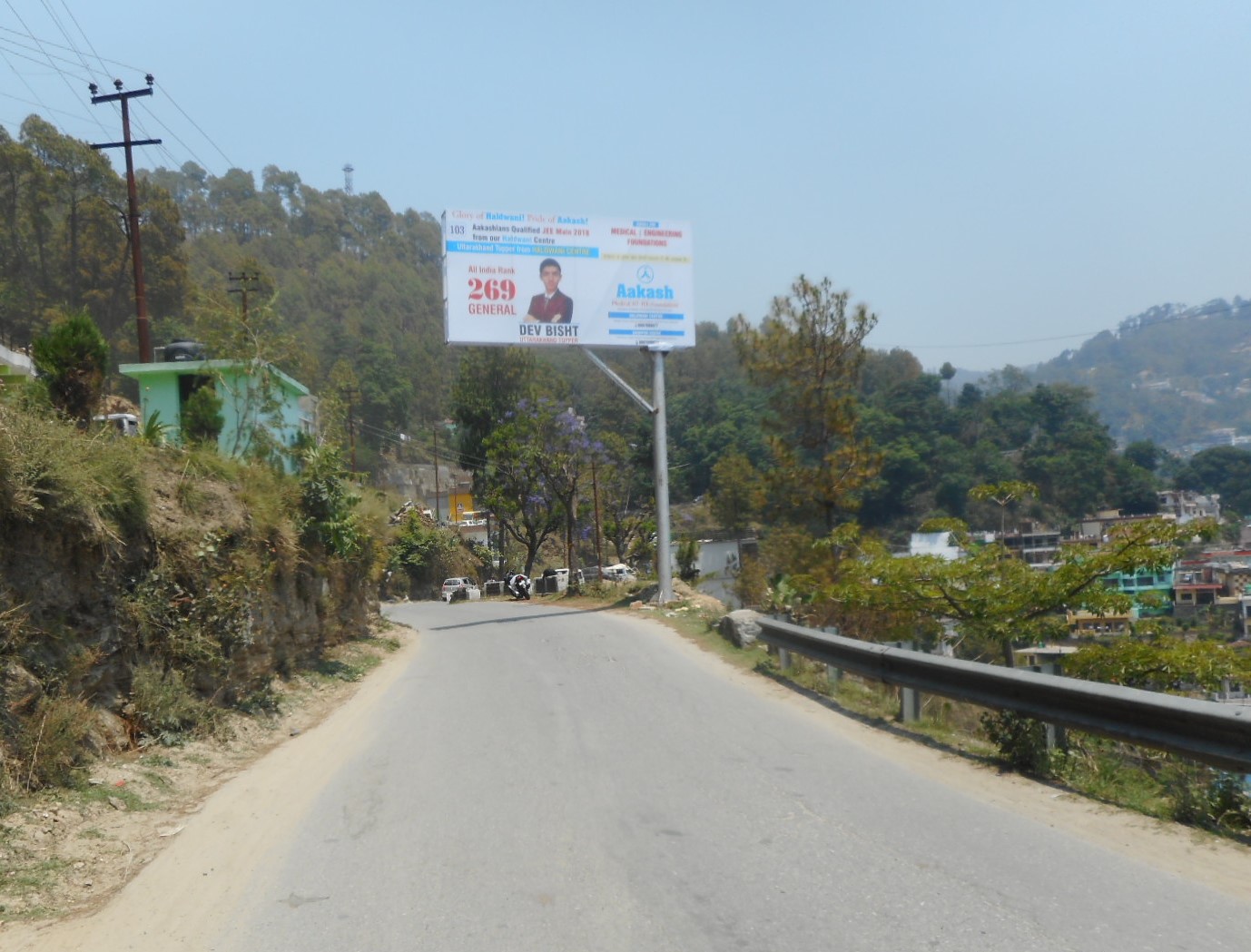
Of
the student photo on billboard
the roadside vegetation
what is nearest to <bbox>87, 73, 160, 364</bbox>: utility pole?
the roadside vegetation

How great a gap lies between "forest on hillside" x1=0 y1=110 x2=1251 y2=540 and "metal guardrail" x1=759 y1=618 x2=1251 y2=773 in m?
9.99

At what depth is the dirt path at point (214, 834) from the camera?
559 cm

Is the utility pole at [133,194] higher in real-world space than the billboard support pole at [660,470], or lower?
higher

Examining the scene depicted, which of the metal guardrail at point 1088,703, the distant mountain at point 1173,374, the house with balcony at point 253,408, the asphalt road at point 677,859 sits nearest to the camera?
the asphalt road at point 677,859

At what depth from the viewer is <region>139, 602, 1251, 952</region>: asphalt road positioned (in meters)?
A: 5.11

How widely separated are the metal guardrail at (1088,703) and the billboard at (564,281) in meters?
15.9

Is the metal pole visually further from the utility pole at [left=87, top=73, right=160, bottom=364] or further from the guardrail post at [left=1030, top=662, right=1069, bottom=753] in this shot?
the guardrail post at [left=1030, top=662, right=1069, bottom=753]

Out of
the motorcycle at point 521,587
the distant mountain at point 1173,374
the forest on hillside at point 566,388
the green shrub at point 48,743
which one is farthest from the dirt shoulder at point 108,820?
the distant mountain at point 1173,374

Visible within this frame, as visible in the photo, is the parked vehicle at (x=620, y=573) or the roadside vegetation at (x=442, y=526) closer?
the roadside vegetation at (x=442, y=526)

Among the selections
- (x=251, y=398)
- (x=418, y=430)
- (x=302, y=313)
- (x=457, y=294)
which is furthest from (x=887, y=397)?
(x=302, y=313)

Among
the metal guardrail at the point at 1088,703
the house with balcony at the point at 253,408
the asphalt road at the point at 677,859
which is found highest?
the house with balcony at the point at 253,408

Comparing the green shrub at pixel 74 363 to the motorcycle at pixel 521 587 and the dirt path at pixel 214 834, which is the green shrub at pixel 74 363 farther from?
the motorcycle at pixel 521 587

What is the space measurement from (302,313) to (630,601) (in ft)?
284

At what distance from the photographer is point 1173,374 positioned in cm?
10106
